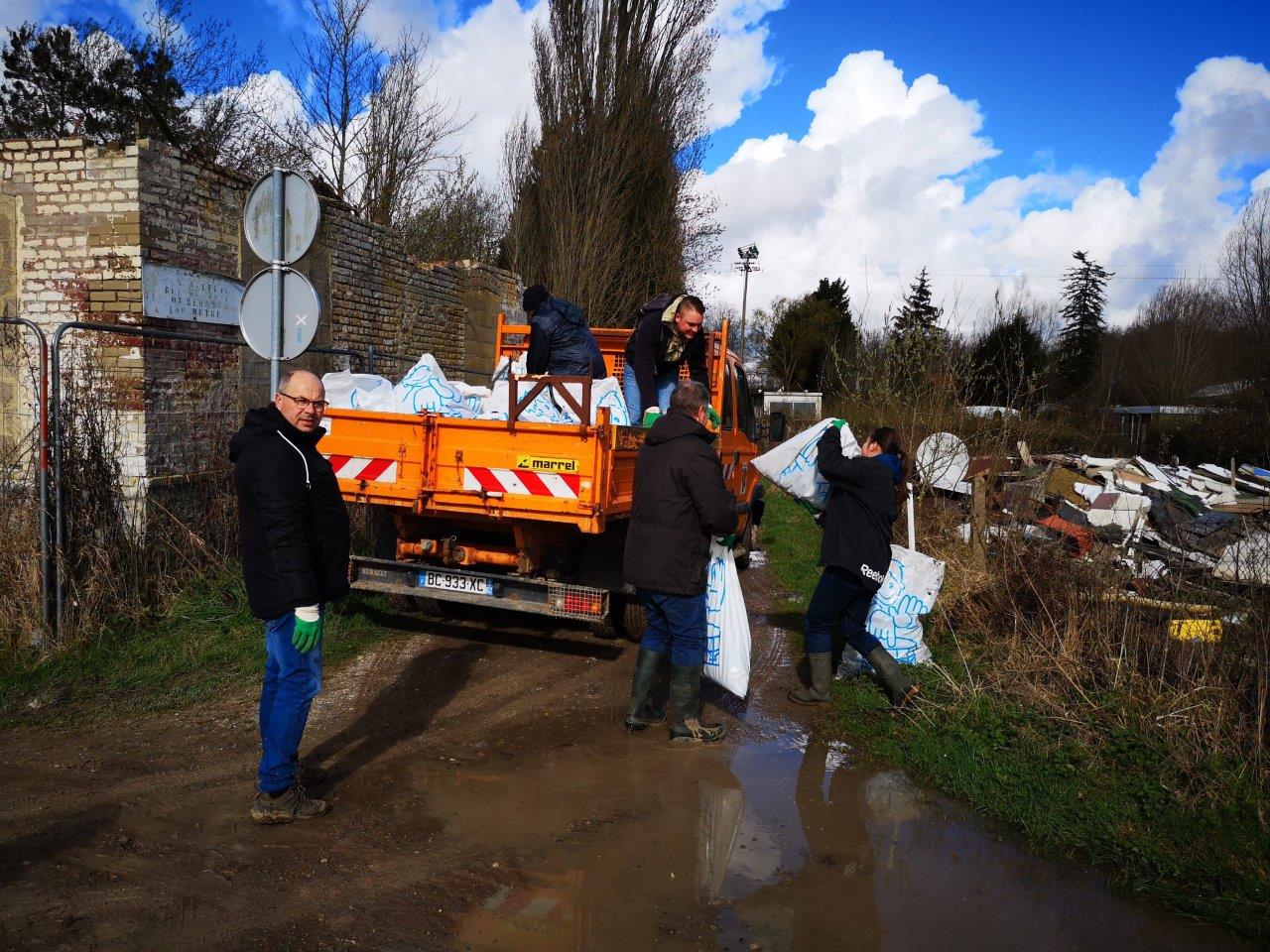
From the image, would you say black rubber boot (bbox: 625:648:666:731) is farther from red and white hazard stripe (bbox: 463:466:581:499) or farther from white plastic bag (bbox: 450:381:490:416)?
white plastic bag (bbox: 450:381:490:416)

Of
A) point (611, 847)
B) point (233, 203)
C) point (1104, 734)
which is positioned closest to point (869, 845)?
point (611, 847)

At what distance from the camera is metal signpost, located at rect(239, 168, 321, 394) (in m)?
5.50

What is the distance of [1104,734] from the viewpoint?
4605 millimetres

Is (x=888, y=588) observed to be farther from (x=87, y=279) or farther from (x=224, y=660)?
(x=87, y=279)

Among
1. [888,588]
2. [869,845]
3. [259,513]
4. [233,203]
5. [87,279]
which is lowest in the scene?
[869,845]

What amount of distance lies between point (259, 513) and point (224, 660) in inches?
101

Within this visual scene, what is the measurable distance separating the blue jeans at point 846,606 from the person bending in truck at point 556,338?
8.26 ft

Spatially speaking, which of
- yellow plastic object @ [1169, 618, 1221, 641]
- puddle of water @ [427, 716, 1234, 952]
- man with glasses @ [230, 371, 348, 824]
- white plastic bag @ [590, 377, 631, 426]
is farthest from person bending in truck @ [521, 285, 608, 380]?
yellow plastic object @ [1169, 618, 1221, 641]

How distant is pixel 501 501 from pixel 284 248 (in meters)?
2.06

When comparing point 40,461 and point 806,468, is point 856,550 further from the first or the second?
point 40,461

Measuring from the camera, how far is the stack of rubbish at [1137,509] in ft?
19.3

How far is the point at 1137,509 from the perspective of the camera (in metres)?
9.99

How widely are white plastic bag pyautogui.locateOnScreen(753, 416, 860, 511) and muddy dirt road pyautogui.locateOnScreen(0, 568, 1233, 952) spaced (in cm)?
177

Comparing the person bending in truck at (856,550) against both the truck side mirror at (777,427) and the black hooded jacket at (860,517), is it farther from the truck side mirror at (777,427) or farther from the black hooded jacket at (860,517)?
the truck side mirror at (777,427)
